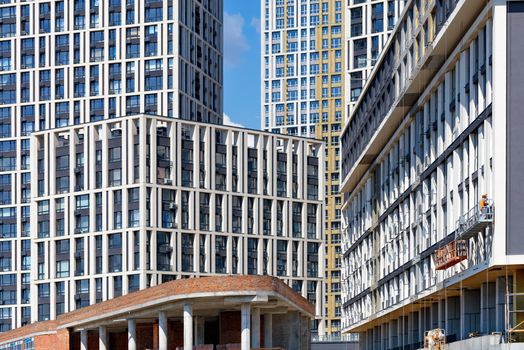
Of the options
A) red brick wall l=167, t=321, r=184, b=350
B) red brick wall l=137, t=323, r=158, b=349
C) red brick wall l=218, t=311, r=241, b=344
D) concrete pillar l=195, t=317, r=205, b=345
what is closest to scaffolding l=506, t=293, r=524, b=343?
red brick wall l=218, t=311, r=241, b=344

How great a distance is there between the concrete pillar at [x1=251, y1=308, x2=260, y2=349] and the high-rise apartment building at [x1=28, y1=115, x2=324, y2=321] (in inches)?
1955

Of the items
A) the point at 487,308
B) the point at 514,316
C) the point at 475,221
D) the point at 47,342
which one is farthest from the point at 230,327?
the point at 514,316

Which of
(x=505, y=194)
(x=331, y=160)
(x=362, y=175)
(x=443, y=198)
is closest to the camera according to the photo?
(x=505, y=194)

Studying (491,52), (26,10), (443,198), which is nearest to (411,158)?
(443,198)

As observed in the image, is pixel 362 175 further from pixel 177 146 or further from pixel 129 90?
pixel 129 90

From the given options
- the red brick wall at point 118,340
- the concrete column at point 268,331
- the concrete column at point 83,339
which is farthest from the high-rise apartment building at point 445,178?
the concrete column at point 83,339

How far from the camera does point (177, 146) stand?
131m

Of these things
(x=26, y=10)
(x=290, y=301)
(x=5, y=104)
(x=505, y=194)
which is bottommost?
(x=290, y=301)

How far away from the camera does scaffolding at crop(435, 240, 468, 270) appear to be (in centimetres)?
5472

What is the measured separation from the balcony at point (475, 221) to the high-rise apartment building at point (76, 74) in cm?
9739

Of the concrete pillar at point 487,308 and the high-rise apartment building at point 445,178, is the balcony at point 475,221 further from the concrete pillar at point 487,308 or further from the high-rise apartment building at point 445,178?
the concrete pillar at point 487,308

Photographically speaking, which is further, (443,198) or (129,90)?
(129,90)

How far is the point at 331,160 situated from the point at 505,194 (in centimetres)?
14886

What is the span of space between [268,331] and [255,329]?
7.70 meters
